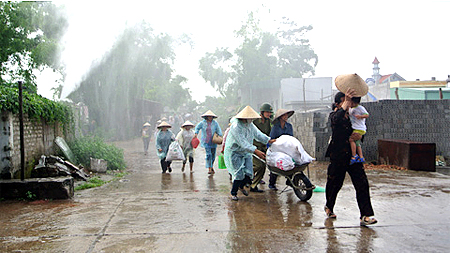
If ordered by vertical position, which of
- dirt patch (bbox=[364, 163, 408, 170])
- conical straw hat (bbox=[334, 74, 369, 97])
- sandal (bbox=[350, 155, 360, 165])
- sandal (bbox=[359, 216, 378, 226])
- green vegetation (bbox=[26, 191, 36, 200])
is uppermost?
conical straw hat (bbox=[334, 74, 369, 97])

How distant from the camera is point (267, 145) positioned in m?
6.93

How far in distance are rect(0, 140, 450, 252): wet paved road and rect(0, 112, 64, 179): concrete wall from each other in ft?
4.11

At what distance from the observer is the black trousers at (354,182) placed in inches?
183

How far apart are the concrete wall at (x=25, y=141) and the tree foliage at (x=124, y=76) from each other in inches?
568

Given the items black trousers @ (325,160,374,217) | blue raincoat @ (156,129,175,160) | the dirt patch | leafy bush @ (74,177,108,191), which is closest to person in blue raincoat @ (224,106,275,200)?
black trousers @ (325,160,374,217)

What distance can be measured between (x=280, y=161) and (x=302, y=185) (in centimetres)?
54

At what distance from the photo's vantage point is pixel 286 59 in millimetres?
38000


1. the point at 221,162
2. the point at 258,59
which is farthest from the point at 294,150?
the point at 258,59

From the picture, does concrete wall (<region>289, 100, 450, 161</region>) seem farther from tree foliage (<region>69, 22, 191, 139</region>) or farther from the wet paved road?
tree foliage (<region>69, 22, 191, 139</region>)

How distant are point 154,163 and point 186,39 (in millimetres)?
23152

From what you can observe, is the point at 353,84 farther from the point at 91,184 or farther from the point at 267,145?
the point at 91,184

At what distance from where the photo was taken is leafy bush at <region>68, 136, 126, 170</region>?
34.7 feet

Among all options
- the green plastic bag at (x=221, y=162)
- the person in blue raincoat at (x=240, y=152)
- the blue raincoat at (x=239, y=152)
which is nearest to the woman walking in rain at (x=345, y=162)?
A: the person in blue raincoat at (x=240, y=152)

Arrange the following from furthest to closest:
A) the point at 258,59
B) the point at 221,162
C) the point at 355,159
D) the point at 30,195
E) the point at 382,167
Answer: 1. the point at 258,59
2. the point at 382,167
3. the point at 221,162
4. the point at 30,195
5. the point at 355,159
